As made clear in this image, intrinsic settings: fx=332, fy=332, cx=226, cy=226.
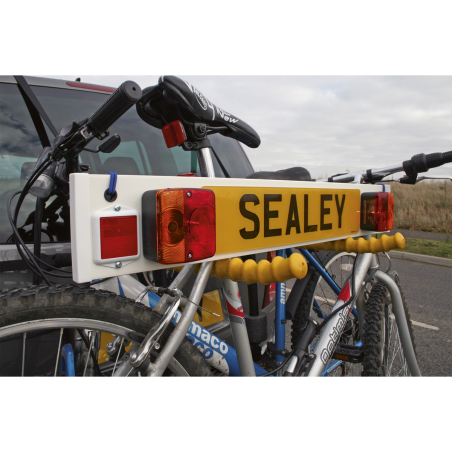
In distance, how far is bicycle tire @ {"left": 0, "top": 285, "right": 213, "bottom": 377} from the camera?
83cm

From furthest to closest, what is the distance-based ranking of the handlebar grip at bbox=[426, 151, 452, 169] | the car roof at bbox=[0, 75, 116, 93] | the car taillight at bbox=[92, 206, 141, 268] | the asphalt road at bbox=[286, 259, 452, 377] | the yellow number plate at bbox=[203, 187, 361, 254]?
the asphalt road at bbox=[286, 259, 452, 377], the handlebar grip at bbox=[426, 151, 452, 169], the car roof at bbox=[0, 75, 116, 93], the yellow number plate at bbox=[203, 187, 361, 254], the car taillight at bbox=[92, 206, 141, 268]

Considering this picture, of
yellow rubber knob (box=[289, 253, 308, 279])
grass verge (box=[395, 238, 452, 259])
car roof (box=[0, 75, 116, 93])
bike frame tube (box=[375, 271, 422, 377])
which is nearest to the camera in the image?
yellow rubber knob (box=[289, 253, 308, 279])

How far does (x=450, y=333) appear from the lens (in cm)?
373

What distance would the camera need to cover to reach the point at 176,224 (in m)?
0.81

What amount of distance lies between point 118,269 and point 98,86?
159 centimetres

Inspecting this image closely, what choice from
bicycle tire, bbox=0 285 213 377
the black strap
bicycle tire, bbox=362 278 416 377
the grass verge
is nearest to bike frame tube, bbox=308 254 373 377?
bicycle tire, bbox=362 278 416 377

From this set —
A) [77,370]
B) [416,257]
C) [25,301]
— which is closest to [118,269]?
[25,301]

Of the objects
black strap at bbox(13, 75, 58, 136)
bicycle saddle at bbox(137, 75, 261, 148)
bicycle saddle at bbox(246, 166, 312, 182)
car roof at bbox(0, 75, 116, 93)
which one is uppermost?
car roof at bbox(0, 75, 116, 93)

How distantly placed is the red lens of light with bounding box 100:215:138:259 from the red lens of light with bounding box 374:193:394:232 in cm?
117

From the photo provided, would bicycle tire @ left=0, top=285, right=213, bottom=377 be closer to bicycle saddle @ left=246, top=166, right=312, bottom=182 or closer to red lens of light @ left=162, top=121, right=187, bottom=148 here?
red lens of light @ left=162, top=121, right=187, bottom=148

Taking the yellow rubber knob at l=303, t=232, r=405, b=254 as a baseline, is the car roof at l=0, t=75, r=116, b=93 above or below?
above

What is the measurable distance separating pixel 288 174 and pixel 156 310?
2.80ft

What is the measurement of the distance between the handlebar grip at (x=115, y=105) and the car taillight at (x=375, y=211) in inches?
44.2

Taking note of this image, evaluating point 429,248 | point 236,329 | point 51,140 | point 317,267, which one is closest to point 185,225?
point 236,329
